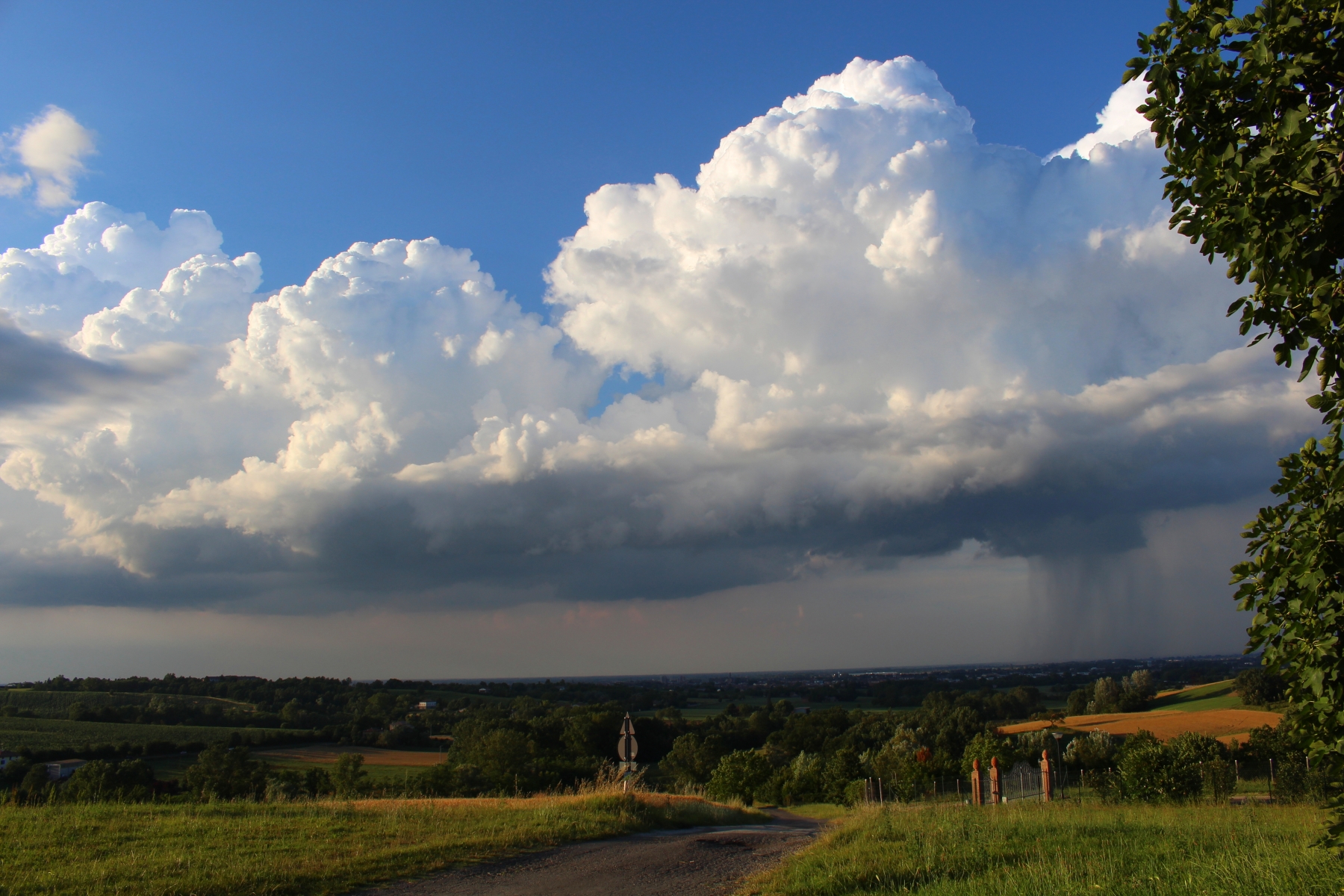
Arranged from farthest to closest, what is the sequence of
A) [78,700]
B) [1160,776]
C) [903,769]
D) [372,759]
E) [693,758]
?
[78,700] < [693,758] < [372,759] < [903,769] < [1160,776]

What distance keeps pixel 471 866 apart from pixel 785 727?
249 feet

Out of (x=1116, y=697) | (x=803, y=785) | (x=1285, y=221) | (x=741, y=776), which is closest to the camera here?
(x=1285, y=221)

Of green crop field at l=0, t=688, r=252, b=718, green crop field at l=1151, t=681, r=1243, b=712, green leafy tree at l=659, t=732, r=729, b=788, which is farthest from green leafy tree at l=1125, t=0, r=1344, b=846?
green crop field at l=0, t=688, r=252, b=718

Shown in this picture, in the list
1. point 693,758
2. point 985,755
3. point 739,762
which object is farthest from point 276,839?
point 693,758

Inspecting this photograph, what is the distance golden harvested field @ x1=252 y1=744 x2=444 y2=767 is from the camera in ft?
192

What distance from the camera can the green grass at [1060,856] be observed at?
23.7ft

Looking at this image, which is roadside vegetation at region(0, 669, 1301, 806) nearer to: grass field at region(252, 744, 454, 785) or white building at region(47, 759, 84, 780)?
grass field at region(252, 744, 454, 785)

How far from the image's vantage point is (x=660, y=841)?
588 inches

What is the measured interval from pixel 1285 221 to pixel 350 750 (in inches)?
2889

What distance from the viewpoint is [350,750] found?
6475 cm

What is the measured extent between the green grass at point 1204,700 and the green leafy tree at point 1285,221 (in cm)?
7879

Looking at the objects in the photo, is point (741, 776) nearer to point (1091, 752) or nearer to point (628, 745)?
point (1091, 752)

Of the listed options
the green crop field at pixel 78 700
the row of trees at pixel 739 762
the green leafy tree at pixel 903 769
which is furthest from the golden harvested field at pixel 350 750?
the green leafy tree at pixel 903 769

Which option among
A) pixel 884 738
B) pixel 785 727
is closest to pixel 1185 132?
pixel 884 738
